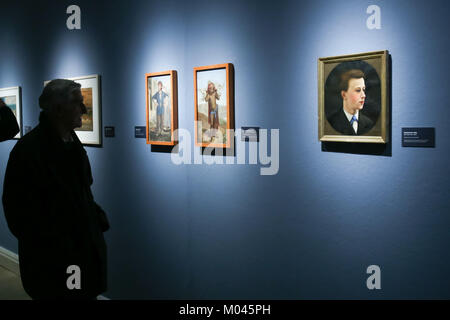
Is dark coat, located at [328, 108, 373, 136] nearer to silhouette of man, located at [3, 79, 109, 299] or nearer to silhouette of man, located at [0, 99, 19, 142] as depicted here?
silhouette of man, located at [3, 79, 109, 299]

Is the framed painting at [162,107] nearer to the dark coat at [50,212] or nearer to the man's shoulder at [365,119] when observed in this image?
the dark coat at [50,212]

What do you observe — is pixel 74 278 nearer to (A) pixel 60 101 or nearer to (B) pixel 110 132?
(A) pixel 60 101

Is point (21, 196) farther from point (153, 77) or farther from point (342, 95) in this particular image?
point (342, 95)

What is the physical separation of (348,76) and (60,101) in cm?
194

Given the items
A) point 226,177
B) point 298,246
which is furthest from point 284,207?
point 226,177

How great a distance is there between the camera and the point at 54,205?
284 cm

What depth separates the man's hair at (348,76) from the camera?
2811 millimetres

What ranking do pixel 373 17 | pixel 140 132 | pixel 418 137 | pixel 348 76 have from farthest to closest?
pixel 140 132 < pixel 348 76 < pixel 373 17 < pixel 418 137

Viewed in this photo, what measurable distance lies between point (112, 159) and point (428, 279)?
3.35 m

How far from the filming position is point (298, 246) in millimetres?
3248

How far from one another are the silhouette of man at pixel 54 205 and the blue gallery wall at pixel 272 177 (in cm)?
118

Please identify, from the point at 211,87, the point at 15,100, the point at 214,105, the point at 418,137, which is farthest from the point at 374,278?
the point at 15,100

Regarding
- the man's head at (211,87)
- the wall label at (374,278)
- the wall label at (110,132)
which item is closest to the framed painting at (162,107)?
the man's head at (211,87)
